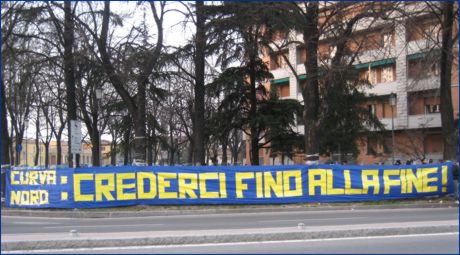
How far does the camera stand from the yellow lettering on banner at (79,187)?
20609 millimetres

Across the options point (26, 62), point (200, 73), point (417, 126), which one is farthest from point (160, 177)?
point (417, 126)

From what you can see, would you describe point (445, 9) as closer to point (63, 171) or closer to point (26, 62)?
point (63, 171)

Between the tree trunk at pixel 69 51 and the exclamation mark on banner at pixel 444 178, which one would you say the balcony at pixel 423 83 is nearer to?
the exclamation mark on banner at pixel 444 178

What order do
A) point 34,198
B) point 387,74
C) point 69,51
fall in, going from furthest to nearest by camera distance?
1. point 387,74
2. point 69,51
3. point 34,198

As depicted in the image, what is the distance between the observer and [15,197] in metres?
21.4

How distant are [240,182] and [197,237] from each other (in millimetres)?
11577

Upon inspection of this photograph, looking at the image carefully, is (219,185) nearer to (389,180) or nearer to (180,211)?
(180,211)

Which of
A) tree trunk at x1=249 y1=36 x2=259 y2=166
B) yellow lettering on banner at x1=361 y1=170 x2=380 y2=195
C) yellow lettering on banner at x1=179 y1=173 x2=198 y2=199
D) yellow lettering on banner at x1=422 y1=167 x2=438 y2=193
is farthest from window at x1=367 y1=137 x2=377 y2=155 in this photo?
yellow lettering on banner at x1=179 y1=173 x2=198 y2=199

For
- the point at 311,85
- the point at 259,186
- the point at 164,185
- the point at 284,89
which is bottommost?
the point at 259,186

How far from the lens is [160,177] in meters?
21.4

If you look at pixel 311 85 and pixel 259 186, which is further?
pixel 311 85

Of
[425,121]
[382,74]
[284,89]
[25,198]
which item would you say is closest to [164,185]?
[25,198]

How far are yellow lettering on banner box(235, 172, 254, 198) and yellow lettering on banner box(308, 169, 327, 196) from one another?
2143 millimetres

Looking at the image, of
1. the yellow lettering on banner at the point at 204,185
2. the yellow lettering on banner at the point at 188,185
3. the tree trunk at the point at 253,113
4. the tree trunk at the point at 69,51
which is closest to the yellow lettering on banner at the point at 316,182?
the yellow lettering on banner at the point at 204,185
